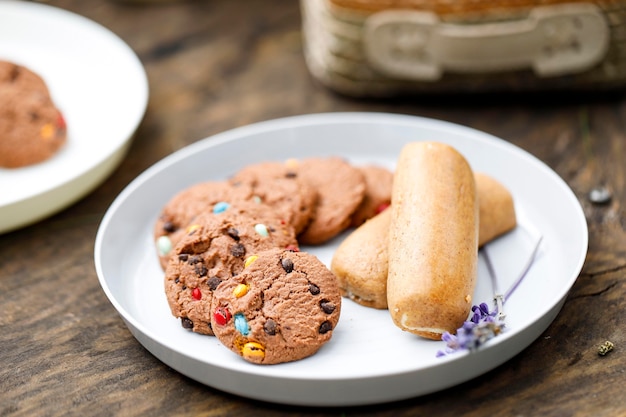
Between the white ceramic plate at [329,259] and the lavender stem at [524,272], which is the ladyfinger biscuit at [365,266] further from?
the lavender stem at [524,272]

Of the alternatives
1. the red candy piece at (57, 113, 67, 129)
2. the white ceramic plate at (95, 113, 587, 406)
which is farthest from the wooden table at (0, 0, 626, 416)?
the red candy piece at (57, 113, 67, 129)

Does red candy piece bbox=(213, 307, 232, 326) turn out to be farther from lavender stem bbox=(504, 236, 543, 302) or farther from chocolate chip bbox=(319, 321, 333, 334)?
lavender stem bbox=(504, 236, 543, 302)

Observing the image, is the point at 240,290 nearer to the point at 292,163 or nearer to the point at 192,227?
the point at 192,227

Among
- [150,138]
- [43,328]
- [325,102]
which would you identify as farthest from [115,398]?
[325,102]

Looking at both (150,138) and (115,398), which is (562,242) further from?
(150,138)

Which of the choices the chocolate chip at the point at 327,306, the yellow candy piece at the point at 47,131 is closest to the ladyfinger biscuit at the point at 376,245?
the chocolate chip at the point at 327,306
